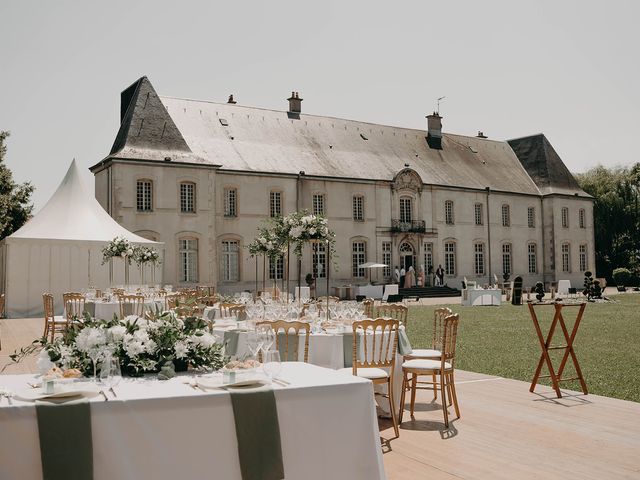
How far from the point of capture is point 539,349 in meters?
11.1

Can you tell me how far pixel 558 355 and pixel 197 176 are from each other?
58.3 ft

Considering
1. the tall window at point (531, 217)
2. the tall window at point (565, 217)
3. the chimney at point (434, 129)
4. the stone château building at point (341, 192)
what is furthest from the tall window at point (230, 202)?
the tall window at point (565, 217)

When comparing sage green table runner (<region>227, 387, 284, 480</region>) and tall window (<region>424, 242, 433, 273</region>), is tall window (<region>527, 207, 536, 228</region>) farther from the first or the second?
sage green table runner (<region>227, 387, 284, 480</region>)

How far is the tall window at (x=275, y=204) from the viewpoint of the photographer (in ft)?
91.5

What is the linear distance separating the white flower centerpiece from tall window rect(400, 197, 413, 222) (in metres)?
28.6

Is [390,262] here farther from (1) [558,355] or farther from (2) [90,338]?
(2) [90,338]

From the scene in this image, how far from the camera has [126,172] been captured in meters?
24.2

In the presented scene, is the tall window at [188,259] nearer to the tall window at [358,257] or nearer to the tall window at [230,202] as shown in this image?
the tall window at [230,202]

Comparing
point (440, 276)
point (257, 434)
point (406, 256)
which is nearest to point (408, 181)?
point (406, 256)

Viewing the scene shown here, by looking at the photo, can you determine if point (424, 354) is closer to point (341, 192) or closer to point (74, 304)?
point (74, 304)

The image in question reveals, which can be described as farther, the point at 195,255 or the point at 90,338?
the point at 195,255

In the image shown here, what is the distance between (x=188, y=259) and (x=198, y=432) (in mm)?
23188

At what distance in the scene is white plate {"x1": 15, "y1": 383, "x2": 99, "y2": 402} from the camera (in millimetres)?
2664

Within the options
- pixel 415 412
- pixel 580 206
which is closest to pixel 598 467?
pixel 415 412
